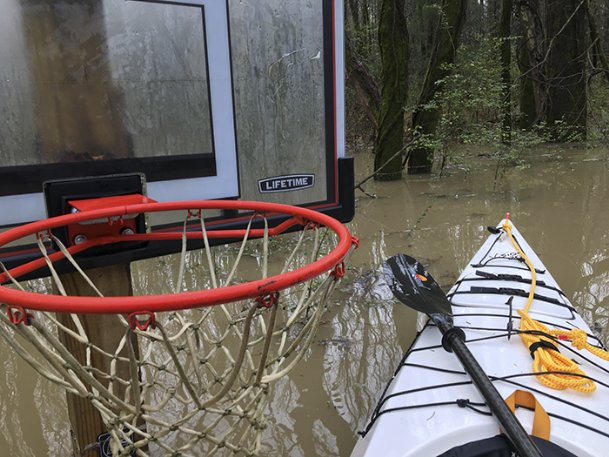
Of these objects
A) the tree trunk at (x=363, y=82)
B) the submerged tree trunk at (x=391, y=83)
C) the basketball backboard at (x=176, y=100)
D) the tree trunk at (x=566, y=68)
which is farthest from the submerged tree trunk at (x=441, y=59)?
the basketball backboard at (x=176, y=100)

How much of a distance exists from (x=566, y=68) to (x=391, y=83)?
17.5 ft

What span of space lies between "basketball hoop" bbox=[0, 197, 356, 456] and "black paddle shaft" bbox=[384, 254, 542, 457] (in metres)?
0.74

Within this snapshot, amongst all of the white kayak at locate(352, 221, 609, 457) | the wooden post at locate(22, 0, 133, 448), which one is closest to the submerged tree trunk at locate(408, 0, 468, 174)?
the white kayak at locate(352, 221, 609, 457)

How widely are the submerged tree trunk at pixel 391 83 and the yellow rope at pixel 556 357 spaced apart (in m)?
6.16

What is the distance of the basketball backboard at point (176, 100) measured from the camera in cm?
184

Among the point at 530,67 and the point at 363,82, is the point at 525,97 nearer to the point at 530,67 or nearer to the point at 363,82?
the point at 530,67

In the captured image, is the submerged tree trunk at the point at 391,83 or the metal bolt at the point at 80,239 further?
the submerged tree trunk at the point at 391,83

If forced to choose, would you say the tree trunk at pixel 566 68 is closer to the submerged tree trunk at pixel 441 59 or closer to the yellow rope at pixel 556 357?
the submerged tree trunk at pixel 441 59

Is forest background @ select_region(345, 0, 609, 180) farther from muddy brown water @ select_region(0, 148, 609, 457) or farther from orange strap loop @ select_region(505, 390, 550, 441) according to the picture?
orange strap loop @ select_region(505, 390, 550, 441)

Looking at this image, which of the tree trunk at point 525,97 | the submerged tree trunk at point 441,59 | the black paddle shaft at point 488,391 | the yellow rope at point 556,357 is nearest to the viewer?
the black paddle shaft at point 488,391

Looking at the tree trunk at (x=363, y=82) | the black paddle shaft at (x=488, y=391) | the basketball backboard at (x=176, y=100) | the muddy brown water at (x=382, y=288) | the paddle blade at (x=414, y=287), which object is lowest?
the muddy brown water at (x=382, y=288)

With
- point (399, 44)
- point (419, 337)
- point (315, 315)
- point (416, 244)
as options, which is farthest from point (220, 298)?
point (399, 44)

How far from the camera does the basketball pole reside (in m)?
1.95

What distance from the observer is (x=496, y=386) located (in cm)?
212
